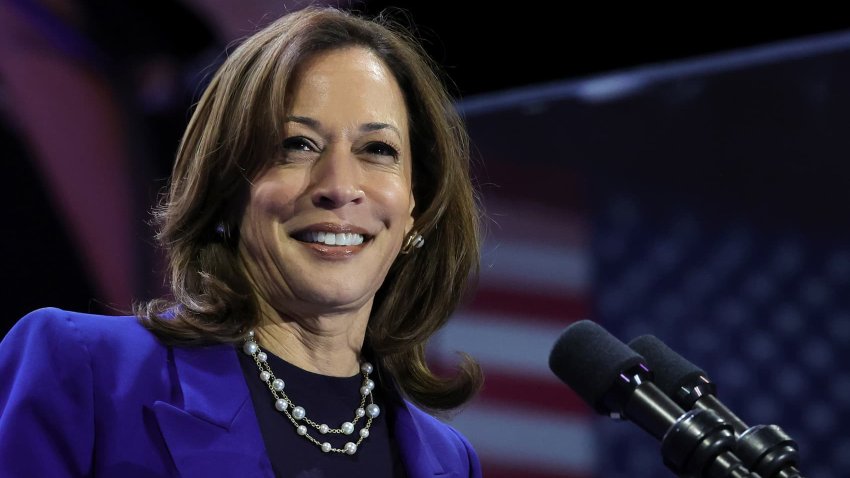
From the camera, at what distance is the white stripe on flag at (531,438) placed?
8.99 ft

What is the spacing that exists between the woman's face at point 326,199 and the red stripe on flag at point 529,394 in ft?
4.62

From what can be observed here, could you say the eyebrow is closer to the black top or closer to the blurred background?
the black top

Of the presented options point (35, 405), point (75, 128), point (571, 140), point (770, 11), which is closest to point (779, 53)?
point (770, 11)

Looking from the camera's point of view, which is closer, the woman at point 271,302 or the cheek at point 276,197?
the woman at point 271,302

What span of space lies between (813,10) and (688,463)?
1848 mm

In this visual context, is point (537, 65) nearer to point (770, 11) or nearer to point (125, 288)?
point (770, 11)

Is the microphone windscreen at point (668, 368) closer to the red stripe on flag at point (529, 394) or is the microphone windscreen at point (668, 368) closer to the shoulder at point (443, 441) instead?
the shoulder at point (443, 441)

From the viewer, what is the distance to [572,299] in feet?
9.20

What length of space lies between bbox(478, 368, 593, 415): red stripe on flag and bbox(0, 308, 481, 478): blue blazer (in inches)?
60.6

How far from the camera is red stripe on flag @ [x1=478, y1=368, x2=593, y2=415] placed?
2.81 metres

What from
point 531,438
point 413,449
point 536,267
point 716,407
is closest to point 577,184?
point 536,267

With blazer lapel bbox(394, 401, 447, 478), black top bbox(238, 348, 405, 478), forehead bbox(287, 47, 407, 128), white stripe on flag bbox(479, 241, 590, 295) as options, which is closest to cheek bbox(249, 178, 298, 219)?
forehead bbox(287, 47, 407, 128)

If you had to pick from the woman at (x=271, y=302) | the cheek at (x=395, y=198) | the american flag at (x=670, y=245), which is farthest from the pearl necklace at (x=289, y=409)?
the american flag at (x=670, y=245)

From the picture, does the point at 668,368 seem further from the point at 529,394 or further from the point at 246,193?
the point at 529,394
